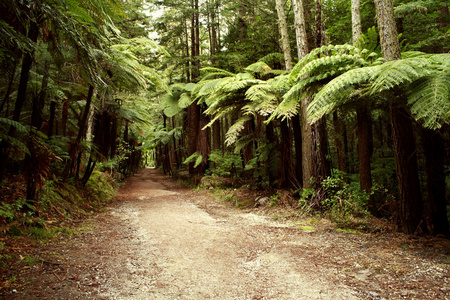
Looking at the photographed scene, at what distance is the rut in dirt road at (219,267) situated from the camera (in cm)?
242

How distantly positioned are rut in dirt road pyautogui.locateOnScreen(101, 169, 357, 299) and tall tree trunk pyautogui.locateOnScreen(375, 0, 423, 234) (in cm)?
181

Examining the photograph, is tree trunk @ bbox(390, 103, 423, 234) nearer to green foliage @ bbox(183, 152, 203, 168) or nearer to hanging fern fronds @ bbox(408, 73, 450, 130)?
hanging fern fronds @ bbox(408, 73, 450, 130)

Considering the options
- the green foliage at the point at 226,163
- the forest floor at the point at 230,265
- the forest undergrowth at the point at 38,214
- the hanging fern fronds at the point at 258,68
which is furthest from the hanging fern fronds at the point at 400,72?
the green foliage at the point at 226,163

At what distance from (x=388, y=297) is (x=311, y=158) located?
12.8 feet

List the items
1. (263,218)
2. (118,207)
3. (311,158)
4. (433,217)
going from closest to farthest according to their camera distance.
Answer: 1. (433,217)
2. (263,218)
3. (311,158)
4. (118,207)

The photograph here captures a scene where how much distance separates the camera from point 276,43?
9.68 meters

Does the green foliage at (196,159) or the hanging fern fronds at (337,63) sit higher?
the hanging fern fronds at (337,63)

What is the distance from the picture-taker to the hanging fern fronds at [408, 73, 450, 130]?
7.98ft

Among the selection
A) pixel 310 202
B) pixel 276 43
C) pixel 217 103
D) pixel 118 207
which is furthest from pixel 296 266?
pixel 276 43

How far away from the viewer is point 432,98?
252 centimetres

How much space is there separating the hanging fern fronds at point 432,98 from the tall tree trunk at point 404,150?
0.90 metres

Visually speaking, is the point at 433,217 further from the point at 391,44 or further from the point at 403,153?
the point at 391,44

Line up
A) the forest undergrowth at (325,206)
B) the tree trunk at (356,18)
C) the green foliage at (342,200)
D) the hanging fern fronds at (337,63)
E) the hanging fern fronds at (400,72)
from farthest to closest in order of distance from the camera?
1. the tree trunk at (356,18)
2. the green foliage at (342,200)
3. the forest undergrowth at (325,206)
4. the hanging fern fronds at (337,63)
5. the hanging fern fronds at (400,72)

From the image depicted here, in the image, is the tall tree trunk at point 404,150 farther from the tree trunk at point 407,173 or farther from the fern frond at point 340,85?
the fern frond at point 340,85
